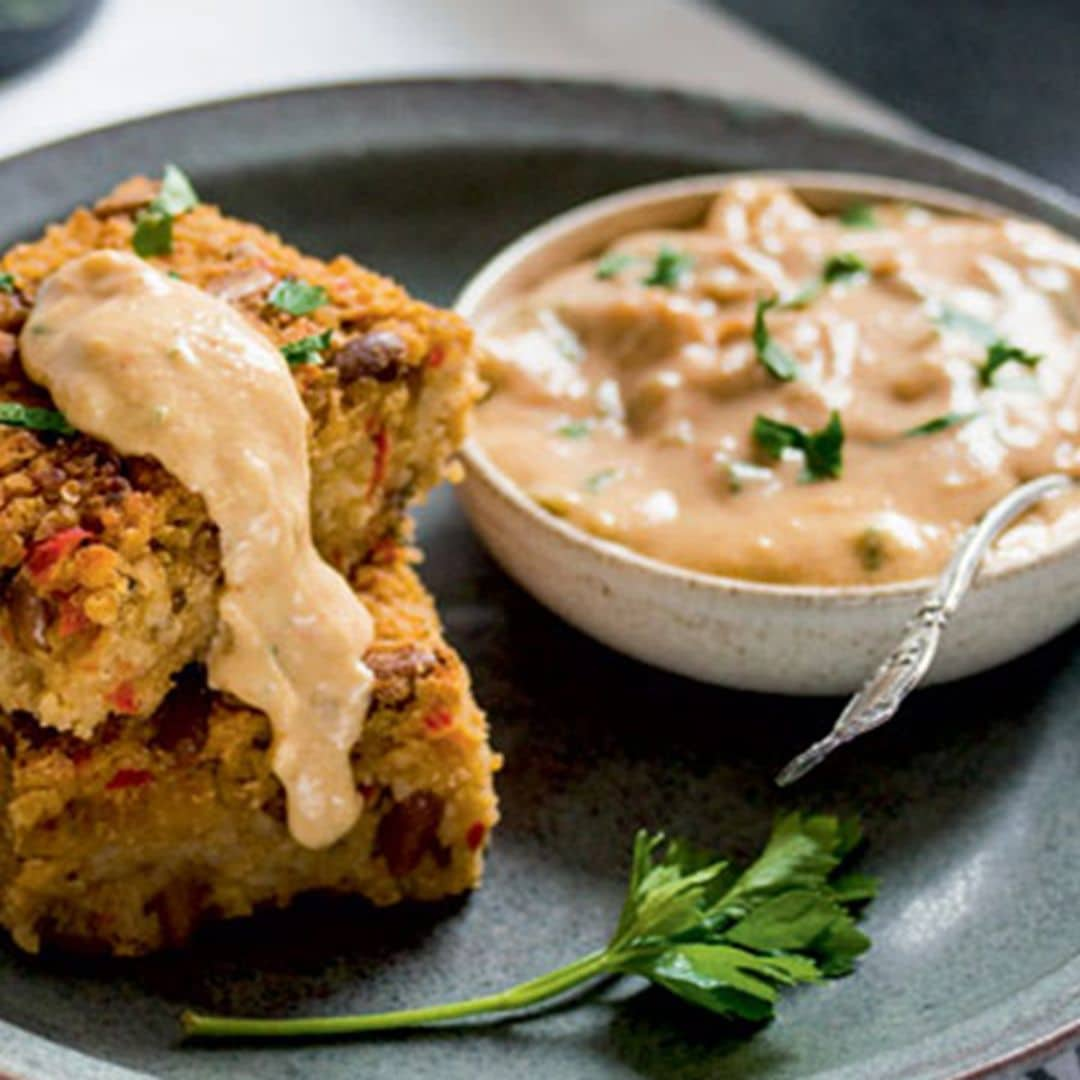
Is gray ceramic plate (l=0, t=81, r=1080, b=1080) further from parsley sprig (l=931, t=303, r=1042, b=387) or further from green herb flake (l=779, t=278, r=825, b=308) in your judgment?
green herb flake (l=779, t=278, r=825, b=308)

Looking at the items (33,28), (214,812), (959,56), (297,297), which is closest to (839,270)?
(297,297)

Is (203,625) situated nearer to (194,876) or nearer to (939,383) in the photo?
(194,876)

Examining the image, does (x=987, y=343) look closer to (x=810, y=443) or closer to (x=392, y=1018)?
(x=810, y=443)

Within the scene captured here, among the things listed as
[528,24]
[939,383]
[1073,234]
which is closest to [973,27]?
[528,24]

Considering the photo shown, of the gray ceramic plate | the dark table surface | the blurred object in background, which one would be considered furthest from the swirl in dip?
the blurred object in background

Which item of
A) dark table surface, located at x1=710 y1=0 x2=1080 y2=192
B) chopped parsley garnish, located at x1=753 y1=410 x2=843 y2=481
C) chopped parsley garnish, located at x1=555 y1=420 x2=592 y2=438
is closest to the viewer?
chopped parsley garnish, located at x1=753 y1=410 x2=843 y2=481
